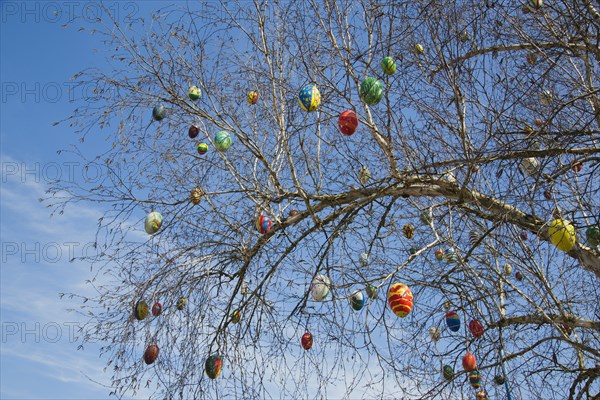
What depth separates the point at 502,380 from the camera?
4.32 metres

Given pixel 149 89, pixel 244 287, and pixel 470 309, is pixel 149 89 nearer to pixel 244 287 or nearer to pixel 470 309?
pixel 244 287

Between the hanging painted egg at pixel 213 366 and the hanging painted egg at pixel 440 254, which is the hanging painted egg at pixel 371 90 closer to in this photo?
the hanging painted egg at pixel 440 254

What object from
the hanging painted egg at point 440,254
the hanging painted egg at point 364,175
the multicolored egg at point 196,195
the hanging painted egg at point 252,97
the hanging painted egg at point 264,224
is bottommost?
the hanging painted egg at point 264,224

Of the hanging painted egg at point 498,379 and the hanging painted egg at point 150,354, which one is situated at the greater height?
the hanging painted egg at point 498,379

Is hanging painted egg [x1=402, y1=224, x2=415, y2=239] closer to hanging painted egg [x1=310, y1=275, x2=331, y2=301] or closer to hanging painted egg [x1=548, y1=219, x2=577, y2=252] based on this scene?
hanging painted egg [x1=310, y1=275, x2=331, y2=301]

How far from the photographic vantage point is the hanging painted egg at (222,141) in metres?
4.48

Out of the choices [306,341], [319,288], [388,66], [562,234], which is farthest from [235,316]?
[562,234]

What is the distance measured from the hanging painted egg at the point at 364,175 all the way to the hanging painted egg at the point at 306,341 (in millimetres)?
1292

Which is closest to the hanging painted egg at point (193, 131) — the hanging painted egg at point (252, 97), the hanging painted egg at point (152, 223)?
the hanging painted egg at point (252, 97)

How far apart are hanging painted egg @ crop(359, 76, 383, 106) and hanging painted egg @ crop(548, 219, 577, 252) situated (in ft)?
4.65

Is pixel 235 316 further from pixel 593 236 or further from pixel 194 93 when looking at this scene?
pixel 593 236

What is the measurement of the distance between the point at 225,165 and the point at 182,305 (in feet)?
4.40

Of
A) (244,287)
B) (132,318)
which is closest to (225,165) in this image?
(244,287)

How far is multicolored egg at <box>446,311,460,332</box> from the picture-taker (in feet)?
14.5
